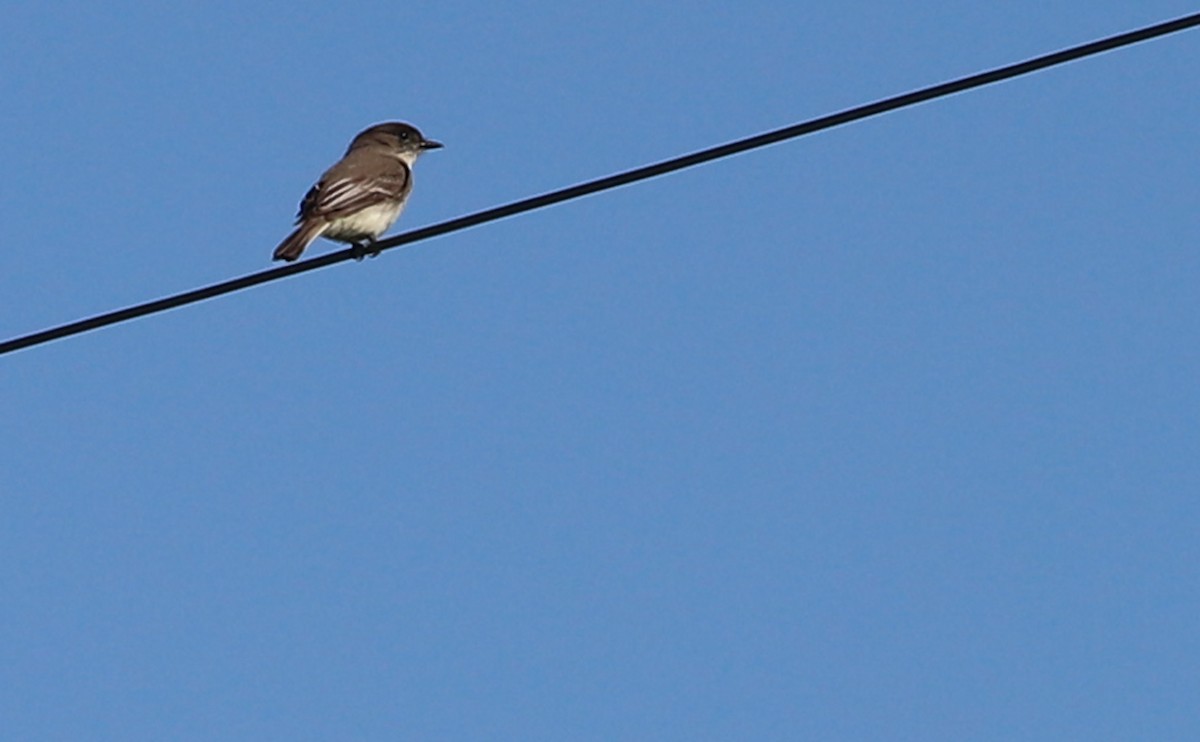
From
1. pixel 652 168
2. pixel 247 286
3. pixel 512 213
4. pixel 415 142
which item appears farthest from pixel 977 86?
pixel 415 142

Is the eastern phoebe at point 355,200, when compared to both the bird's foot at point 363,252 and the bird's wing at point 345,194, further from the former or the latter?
the bird's foot at point 363,252

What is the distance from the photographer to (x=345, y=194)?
15.8m

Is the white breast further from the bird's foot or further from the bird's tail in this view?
the bird's foot

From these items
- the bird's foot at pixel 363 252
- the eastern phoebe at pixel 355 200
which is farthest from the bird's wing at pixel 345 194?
the bird's foot at pixel 363 252

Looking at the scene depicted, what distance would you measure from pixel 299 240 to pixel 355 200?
100 cm

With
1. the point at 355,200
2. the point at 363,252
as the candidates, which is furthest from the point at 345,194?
the point at 363,252

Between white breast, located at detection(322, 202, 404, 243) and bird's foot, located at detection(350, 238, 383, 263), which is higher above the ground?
white breast, located at detection(322, 202, 404, 243)

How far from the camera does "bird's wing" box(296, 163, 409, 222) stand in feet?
51.3

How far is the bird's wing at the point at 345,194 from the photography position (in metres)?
15.6

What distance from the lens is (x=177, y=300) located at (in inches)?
413

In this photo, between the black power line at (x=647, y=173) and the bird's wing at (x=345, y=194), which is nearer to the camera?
the black power line at (x=647, y=173)

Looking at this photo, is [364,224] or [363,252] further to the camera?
[364,224]

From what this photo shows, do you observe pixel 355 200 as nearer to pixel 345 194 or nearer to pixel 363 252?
pixel 345 194

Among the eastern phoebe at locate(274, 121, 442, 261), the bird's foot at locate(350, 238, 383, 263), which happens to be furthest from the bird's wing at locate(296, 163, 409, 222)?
the bird's foot at locate(350, 238, 383, 263)
